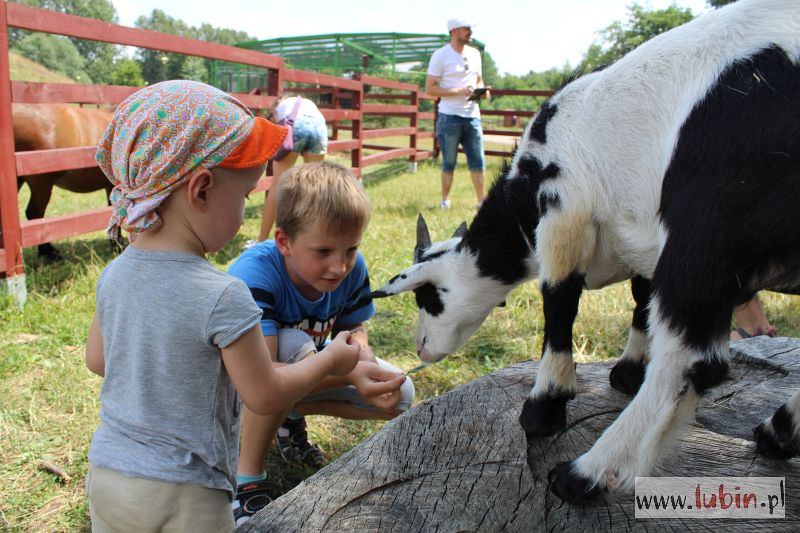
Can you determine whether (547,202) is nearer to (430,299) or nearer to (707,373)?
(707,373)

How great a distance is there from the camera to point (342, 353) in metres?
1.73

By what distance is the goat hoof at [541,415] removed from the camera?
1.95 meters

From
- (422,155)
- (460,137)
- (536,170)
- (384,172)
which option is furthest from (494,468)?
(422,155)

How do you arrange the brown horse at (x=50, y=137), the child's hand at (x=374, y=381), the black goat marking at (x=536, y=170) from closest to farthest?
the black goat marking at (x=536, y=170)
the child's hand at (x=374, y=381)
the brown horse at (x=50, y=137)

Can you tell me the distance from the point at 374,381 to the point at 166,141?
1111 millimetres

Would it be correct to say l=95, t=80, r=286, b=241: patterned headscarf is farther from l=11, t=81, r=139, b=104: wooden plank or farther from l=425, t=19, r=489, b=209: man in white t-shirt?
l=425, t=19, r=489, b=209: man in white t-shirt

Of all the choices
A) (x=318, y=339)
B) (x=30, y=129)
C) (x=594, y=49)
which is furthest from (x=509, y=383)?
(x=594, y=49)

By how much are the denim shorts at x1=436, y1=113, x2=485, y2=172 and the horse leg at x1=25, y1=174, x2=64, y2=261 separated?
462 centimetres

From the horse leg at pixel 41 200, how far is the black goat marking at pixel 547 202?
5.29 metres

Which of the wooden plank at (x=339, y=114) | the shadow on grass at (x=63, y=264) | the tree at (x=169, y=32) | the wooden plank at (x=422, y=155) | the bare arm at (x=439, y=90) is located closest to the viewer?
the shadow on grass at (x=63, y=264)

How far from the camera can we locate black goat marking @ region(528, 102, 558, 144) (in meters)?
1.92

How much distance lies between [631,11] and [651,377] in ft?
106

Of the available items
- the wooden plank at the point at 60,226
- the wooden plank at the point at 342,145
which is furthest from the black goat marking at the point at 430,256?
the wooden plank at the point at 342,145

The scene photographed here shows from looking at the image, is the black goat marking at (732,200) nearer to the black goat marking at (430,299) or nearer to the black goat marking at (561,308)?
the black goat marking at (561,308)
